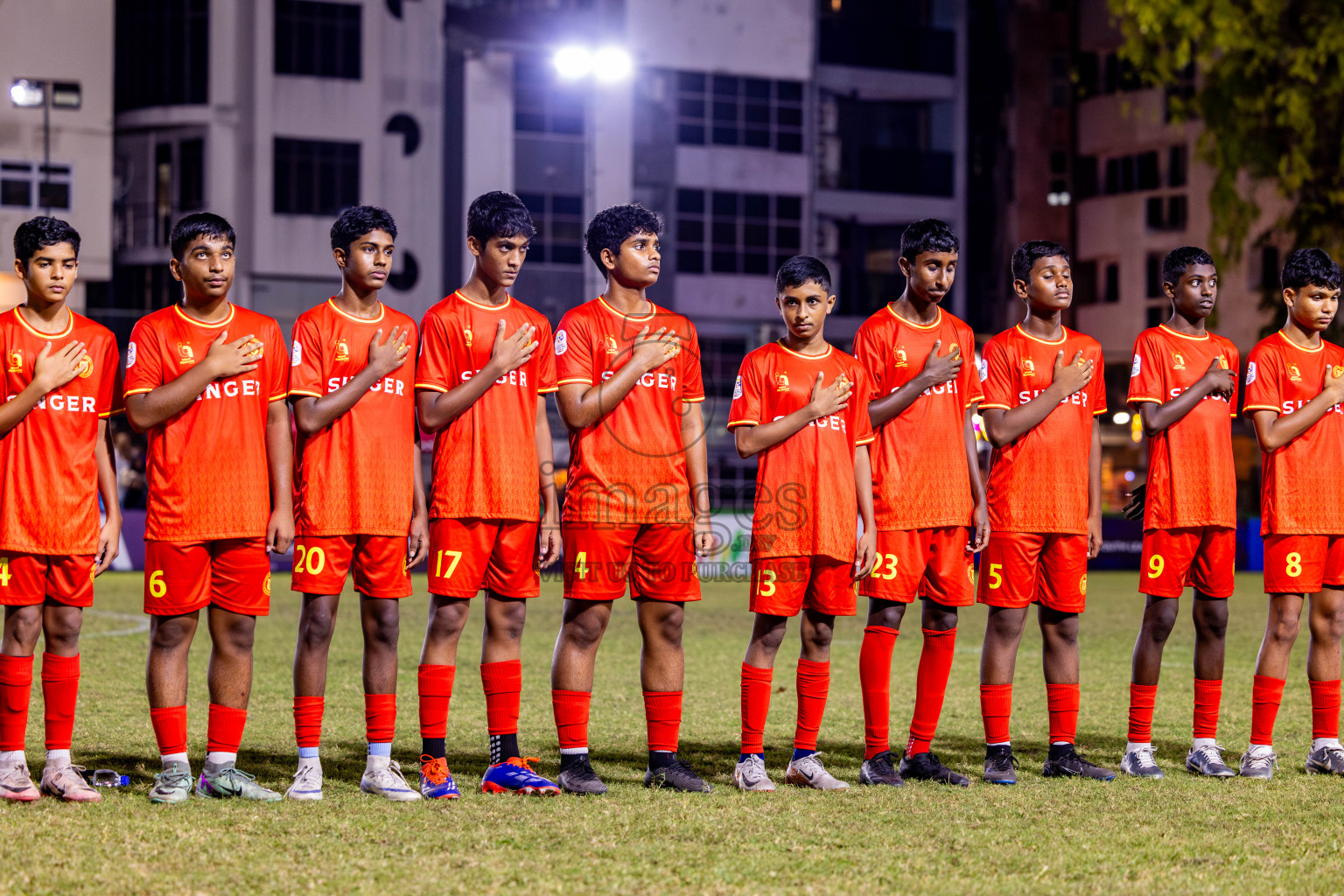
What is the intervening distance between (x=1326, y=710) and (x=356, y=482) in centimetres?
467

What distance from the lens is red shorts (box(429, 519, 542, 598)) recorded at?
645 centimetres

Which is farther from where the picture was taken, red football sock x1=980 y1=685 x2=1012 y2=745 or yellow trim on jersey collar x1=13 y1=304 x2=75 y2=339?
red football sock x1=980 y1=685 x2=1012 y2=745

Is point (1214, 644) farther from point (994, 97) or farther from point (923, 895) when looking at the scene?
point (994, 97)

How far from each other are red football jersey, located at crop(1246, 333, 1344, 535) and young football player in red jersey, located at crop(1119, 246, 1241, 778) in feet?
0.66

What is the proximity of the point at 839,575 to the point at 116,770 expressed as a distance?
336 cm

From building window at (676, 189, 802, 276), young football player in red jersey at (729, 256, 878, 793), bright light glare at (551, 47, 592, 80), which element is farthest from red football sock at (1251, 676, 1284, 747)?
building window at (676, 189, 802, 276)

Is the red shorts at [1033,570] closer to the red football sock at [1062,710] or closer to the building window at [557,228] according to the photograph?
the red football sock at [1062,710]

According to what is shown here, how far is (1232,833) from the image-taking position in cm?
596

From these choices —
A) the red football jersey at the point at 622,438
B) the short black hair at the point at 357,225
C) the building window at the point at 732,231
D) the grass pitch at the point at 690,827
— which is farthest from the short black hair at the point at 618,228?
the building window at the point at 732,231

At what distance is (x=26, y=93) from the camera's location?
31.0 m

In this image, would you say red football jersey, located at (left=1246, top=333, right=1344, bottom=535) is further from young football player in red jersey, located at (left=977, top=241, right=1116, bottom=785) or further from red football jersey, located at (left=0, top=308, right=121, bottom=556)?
red football jersey, located at (left=0, top=308, right=121, bottom=556)

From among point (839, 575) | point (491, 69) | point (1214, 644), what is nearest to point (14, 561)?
point (839, 575)

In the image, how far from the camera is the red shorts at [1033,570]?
23.4 ft

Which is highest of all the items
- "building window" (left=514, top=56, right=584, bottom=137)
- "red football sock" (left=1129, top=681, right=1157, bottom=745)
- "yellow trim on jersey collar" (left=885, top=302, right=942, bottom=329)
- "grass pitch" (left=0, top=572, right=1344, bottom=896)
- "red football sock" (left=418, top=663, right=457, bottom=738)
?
"building window" (left=514, top=56, right=584, bottom=137)
